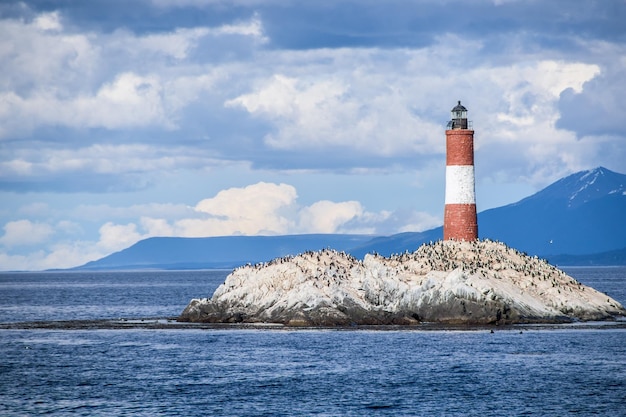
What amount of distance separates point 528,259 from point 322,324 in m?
18.3

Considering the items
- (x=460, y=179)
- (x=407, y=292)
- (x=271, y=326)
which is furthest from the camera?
(x=460, y=179)

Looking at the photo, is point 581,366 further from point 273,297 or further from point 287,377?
point 273,297

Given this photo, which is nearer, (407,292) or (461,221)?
(407,292)

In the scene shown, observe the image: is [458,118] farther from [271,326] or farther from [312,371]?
[312,371]

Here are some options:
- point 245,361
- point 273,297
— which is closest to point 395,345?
point 245,361

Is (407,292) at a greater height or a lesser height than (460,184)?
lesser

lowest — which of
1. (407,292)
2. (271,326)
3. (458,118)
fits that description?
(271,326)

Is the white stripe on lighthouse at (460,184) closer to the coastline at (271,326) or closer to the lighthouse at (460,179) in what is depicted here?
the lighthouse at (460,179)

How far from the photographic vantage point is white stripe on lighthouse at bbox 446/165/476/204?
262 ft

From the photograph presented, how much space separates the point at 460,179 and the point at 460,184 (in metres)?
0.36

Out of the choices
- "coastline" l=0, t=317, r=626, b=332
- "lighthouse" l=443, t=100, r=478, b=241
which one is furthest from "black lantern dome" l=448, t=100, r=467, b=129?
"coastline" l=0, t=317, r=626, b=332

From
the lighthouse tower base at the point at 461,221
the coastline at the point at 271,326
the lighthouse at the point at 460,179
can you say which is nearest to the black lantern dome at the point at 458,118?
the lighthouse at the point at 460,179

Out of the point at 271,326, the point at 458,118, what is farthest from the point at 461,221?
the point at 271,326

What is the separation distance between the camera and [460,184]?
262ft
